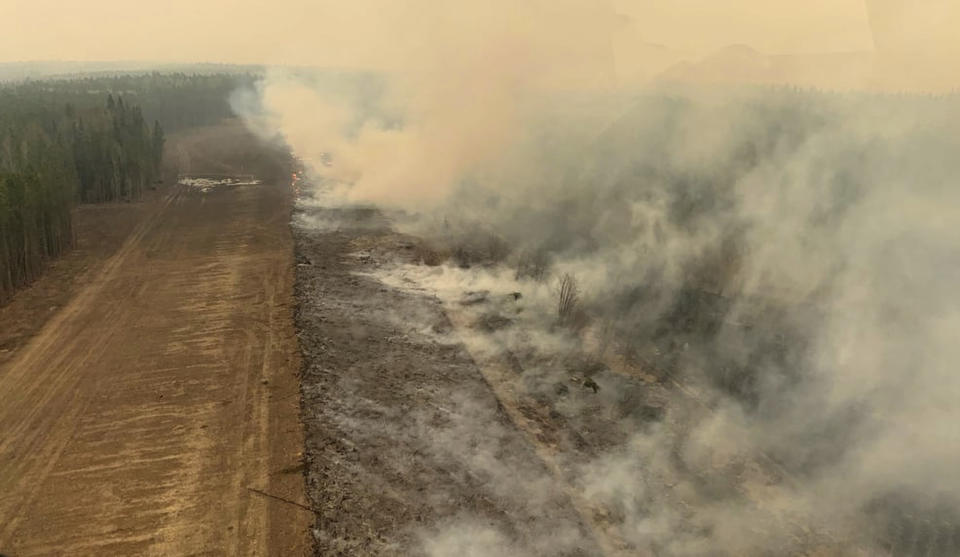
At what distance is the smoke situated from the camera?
1241 cm

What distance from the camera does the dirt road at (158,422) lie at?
1074cm

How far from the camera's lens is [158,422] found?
45.5 feet

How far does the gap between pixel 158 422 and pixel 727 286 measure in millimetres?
18759

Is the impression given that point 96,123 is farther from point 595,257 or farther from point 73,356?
point 595,257

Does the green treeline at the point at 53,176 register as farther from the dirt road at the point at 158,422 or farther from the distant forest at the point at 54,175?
the dirt road at the point at 158,422

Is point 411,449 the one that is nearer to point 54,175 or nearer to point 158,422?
point 158,422

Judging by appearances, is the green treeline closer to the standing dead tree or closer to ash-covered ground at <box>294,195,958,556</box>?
ash-covered ground at <box>294,195,958,556</box>

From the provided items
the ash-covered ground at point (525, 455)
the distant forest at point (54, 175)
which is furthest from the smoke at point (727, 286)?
the distant forest at point (54, 175)

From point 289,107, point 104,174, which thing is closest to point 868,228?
point 104,174

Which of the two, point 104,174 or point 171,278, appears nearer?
point 171,278

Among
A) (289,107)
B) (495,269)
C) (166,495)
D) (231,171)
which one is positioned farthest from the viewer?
(289,107)

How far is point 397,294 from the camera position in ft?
72.3

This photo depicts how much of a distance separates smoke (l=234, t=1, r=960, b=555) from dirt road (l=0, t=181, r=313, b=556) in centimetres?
388

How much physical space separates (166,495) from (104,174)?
33.2m
